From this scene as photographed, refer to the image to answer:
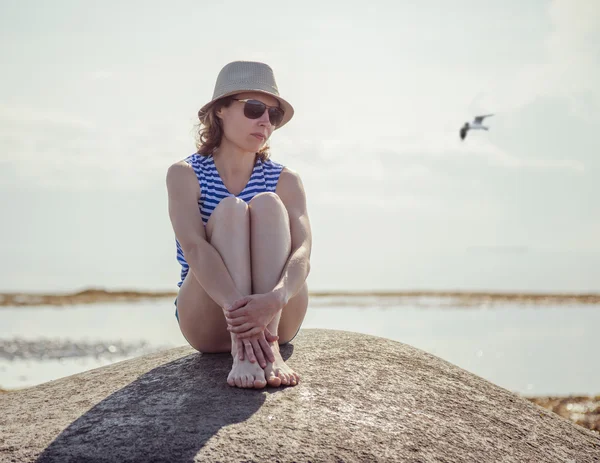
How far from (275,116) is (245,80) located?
38 centimetres

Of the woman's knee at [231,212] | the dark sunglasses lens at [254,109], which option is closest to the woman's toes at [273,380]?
the woman's knee at [231,212]

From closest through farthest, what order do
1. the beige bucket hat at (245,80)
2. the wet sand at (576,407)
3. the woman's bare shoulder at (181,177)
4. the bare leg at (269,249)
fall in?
the bare leg at (269,249) → the woman's bare shoulder at (181,177) → the beige bucket hat at (245,80) → the wet sand at (576,407)

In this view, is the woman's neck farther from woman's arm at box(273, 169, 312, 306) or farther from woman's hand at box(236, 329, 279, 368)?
woman's hand at box(236, 329, 279, 368)

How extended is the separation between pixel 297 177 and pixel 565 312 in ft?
67.1

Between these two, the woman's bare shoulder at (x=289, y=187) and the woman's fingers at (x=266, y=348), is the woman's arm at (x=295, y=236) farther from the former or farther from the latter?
the woman's fingers at (x=266, y=348)

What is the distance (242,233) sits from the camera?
4086 mm

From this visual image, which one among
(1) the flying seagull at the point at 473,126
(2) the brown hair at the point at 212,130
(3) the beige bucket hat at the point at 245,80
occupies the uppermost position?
(1) the flying seagull at the point at 473,126

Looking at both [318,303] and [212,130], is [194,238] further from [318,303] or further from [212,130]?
[318,303]

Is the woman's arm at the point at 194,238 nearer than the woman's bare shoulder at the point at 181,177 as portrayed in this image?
Yes

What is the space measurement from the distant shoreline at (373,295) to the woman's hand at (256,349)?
2192 cm

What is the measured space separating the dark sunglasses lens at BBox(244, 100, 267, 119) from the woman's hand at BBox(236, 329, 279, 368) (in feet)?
5.03

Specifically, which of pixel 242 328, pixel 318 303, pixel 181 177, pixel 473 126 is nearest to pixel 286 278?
pixel 242 328

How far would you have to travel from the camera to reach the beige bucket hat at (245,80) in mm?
4492

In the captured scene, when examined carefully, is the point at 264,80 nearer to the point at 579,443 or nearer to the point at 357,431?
the point at 357,431
